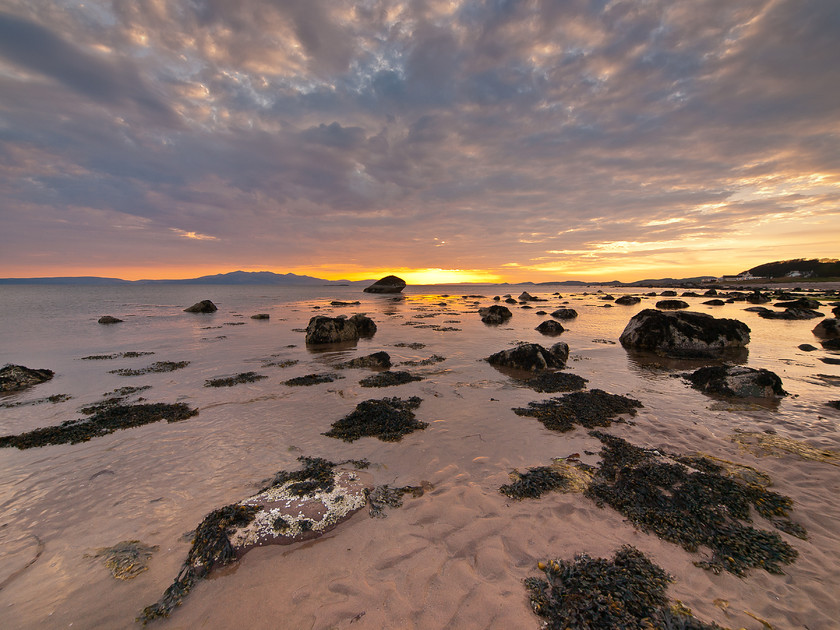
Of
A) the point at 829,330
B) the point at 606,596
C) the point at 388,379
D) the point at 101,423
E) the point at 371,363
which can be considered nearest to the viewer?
the point at 606,596

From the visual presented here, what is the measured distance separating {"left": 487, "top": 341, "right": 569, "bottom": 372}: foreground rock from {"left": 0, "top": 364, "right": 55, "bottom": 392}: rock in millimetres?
18208

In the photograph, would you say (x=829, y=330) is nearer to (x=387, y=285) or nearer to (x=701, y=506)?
(x=701, y=506)

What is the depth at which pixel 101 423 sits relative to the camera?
28.6ft

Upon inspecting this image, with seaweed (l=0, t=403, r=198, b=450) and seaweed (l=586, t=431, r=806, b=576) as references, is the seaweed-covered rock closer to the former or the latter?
seaweed (l=0, t=403, r=198, b=450)

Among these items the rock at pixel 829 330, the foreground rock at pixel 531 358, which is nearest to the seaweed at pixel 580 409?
the foreground rock at pixel 531 358

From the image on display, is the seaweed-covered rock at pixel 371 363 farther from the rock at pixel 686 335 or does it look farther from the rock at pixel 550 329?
the rock at pixel 686 335

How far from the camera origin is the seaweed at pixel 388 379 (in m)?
11.9

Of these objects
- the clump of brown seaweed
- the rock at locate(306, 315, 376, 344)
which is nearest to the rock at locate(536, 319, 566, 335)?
the rock at locate(306, 315, 376, 344)

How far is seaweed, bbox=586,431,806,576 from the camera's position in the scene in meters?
4.11

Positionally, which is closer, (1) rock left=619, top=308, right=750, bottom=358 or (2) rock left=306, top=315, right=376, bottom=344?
(1) rock left=619, top=308, right=750, bottom=358

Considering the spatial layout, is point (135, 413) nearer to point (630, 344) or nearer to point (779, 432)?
point (779, 432)

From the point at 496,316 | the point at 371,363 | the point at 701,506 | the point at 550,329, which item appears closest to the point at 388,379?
the point at 371,363

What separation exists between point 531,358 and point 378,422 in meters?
7.84

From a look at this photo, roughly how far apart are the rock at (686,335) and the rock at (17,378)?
2699 cm
